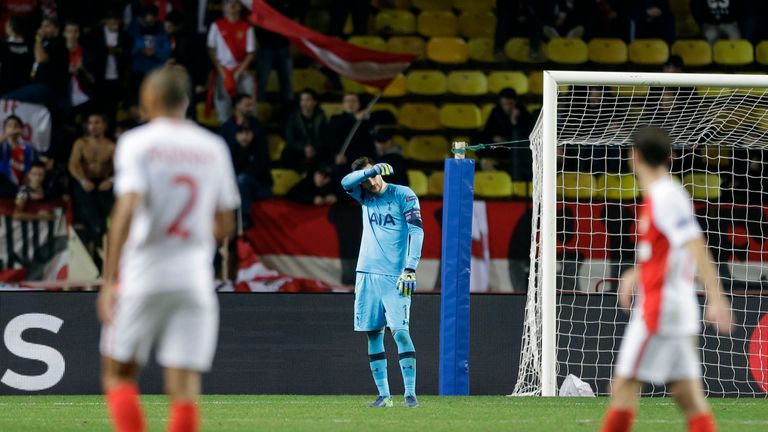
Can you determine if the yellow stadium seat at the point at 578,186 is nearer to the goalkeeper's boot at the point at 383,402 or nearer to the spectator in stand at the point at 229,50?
the spectator in stand at the point at 229,50

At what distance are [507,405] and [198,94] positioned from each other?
7364 mm

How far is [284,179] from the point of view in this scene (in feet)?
50.6

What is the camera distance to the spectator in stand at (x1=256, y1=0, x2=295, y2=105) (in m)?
16.0

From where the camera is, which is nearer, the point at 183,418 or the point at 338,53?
the point at 183,418

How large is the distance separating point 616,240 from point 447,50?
4602 mm

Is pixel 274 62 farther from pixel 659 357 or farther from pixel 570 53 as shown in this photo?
pixel 659 357

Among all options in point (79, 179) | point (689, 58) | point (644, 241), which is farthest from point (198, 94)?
point (644, 241)

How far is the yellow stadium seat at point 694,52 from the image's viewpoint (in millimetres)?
17156

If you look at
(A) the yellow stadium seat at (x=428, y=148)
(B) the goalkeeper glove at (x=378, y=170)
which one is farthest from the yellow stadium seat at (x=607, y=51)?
(B) the goalkeeper glove at (x=378, y=170)

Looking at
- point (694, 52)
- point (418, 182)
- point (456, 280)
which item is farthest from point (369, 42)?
point (456, 280)

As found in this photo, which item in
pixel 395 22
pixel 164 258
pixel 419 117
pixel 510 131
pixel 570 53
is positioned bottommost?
pixel 164 258

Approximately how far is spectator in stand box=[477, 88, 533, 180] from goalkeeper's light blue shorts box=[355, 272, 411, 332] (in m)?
5.88

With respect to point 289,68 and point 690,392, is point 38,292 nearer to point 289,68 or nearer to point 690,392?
point 289,68

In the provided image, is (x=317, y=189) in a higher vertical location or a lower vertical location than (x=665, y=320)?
higher
